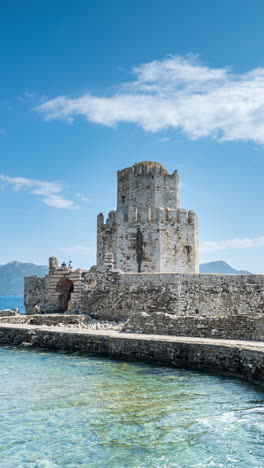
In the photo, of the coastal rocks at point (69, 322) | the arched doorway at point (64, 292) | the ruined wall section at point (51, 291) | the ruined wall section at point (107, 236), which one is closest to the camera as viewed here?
the coastal rocks at point (69, 322)

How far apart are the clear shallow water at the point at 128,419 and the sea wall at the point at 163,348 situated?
521 mm

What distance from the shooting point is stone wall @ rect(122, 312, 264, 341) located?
14.2 m

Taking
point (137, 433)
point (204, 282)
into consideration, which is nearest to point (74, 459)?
point (137, 433)

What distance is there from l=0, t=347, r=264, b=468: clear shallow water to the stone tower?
13.0 m

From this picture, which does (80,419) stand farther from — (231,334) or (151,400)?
(231,334)

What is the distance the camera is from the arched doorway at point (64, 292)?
84.5 feet

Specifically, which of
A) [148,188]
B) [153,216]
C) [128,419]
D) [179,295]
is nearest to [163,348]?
[128,419]

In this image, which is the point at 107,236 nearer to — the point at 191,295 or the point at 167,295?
the point at 167,295

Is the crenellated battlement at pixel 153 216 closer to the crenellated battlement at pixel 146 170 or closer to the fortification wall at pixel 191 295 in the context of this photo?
the crenellated battlement at pixel 146 170

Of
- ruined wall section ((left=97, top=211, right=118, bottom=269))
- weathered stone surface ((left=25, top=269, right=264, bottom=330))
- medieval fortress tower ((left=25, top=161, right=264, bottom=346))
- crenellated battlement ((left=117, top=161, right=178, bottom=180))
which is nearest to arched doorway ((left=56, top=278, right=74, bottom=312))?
medieval fortress tower ((left=25, top=161, right=264, bottom=346))

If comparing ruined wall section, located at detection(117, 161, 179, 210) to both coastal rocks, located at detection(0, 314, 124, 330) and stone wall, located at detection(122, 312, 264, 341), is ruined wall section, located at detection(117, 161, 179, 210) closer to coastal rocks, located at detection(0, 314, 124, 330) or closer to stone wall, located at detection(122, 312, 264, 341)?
coastal rocks, located at detection(0, 314, 124, 330)

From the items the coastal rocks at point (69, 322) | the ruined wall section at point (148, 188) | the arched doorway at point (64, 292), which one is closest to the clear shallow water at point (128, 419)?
the coastal rocks at point (69, 322)

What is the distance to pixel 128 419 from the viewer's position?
Answer: 28.5 feet

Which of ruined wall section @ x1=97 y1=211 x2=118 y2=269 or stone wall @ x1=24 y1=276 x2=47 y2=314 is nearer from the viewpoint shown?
ruined wall section @ x1=97 y1=211 x2=118 y2=269
